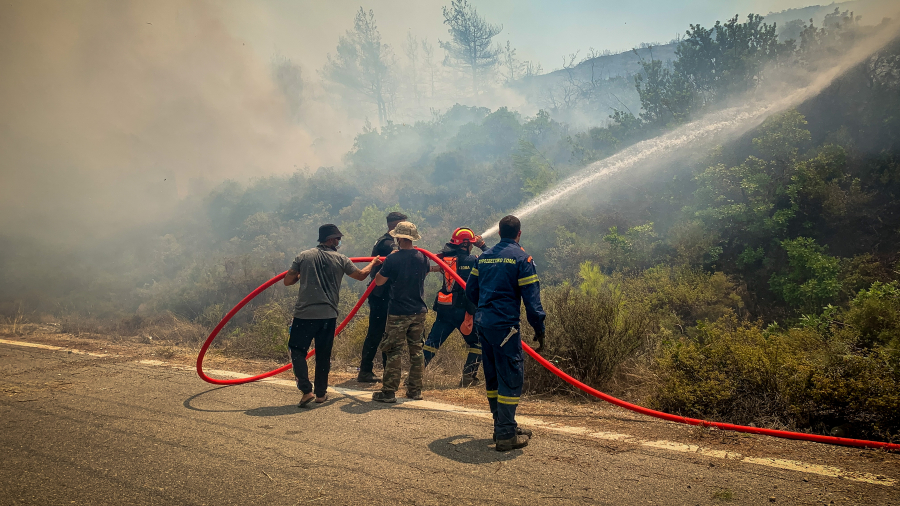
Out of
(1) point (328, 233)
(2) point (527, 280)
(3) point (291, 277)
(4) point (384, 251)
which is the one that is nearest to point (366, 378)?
(4) point (384, 251)

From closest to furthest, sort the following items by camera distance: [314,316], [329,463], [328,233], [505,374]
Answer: [329,463] → [505,374] → [314,316] → [328,233]

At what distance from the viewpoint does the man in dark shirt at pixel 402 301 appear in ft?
19.2

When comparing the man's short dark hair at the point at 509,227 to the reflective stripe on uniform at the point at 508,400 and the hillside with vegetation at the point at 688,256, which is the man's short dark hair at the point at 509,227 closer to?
the reflective stripe on uniform at the point at 508,400

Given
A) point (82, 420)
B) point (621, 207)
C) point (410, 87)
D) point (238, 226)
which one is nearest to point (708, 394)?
point (82, 420)

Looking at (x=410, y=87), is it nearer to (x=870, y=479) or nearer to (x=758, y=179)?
(x=758, y=179)

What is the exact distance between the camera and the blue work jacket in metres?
4.20

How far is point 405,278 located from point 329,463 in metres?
2.51

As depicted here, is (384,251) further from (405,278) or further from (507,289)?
(507,289)

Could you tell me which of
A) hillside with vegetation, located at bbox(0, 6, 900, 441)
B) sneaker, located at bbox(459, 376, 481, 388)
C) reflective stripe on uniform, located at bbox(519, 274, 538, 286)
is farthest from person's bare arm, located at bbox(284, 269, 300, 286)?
hillside with vegetation, located at bbox(0, 6, 900, 441)

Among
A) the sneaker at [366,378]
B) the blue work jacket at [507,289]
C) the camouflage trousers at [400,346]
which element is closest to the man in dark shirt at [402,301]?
the camouflage trousers at [400,346]

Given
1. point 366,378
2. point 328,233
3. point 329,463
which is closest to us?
point 329,463

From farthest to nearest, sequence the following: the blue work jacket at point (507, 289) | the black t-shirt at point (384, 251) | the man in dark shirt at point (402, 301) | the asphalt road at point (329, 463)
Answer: the black t-shirt at point (384, 251) → the man in dark shirt at point (402, 301) → the blue work jacket at point (507, 289) → the asphalt road at point (329, 463)

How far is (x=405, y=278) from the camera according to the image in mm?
5875

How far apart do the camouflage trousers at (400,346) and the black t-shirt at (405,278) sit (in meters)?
0.11
